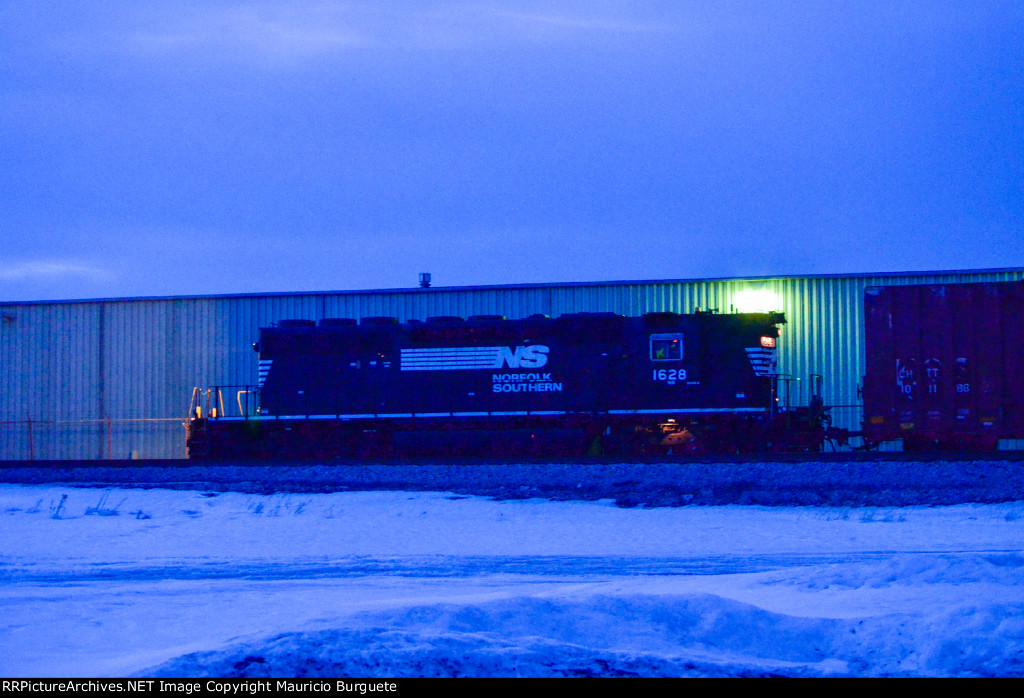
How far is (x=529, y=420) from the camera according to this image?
899 inches

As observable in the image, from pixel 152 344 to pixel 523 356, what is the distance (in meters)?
13.4

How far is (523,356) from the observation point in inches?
910

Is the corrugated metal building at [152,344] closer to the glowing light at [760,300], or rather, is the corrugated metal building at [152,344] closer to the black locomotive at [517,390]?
the glowing light at [760,300]

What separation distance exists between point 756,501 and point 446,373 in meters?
10.4

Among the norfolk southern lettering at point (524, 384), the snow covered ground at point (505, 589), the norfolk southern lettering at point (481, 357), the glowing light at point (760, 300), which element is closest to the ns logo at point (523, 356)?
the norfolk southern lettering at point (481, 357)

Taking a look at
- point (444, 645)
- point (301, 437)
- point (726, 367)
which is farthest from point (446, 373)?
point (444, 645)

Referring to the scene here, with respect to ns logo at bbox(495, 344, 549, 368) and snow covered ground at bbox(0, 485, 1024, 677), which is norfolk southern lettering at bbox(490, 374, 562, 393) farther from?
snow covered ground at bbox(0, 485, 1024, 677)

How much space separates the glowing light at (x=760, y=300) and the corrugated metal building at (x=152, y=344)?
37 centimetres

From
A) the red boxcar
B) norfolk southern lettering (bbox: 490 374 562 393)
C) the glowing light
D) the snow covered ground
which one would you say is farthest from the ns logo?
the snow covered ground

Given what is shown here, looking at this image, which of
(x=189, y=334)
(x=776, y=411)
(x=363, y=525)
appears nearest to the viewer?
(x=363, y=525)

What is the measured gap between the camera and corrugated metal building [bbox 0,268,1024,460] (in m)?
28.6

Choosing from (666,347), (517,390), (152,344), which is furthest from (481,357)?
(152,344)

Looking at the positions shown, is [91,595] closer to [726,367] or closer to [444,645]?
[444,645]

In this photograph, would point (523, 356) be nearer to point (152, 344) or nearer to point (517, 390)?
point (517, 390)
